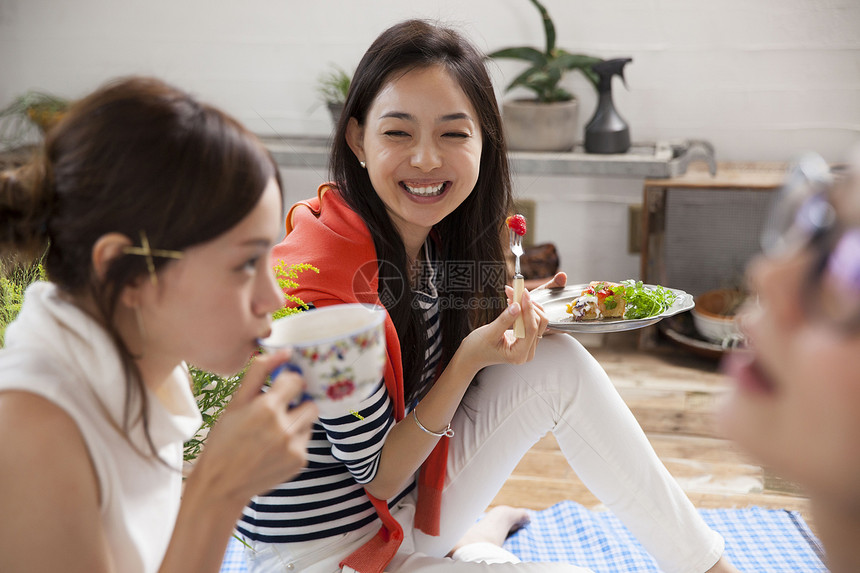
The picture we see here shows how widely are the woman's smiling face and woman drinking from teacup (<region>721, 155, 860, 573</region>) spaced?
2.44 feet

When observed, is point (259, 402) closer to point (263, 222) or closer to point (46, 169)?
point (263, 222)

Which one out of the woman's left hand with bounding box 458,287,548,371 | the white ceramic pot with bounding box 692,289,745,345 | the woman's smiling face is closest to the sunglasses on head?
the woman's left hand with bounding box 458,287,548,371

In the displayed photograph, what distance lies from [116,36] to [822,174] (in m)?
3.19

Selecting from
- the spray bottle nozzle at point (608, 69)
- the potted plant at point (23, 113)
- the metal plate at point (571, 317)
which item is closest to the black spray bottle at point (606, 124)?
the spray bottle nozzle at point (608, 69)

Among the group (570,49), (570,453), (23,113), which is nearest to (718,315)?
(570,49)

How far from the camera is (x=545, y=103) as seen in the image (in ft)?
8.96

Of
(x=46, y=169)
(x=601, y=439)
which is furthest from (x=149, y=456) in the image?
(x=601, y=439)

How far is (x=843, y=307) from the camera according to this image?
464 millimetres

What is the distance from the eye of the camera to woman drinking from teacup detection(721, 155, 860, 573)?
1.53 ft

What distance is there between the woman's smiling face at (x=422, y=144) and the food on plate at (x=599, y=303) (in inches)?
11.5

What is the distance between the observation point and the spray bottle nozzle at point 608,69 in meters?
2.61

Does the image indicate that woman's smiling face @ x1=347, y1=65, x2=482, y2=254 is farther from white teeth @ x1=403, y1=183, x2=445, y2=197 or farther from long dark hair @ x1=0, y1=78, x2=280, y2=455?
long dark hair @ x1=0, y1=78, x2=280, y2=455

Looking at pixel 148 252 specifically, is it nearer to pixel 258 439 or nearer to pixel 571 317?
pixel 258 439

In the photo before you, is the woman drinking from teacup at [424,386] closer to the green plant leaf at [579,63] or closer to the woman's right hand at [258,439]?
the woman's right hand at [258,439]
